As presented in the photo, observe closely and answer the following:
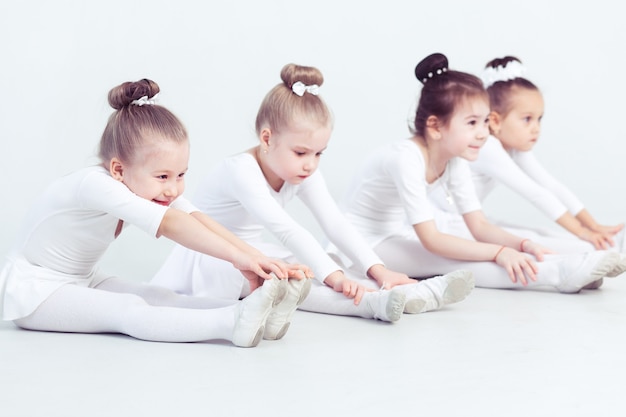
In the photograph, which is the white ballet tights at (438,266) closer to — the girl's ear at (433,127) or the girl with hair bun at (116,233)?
the girl's ear at (433,127)

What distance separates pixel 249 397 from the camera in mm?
2330

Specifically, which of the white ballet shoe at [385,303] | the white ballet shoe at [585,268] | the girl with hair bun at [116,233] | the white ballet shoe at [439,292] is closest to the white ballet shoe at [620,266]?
the white ballet shoe at [585,268]

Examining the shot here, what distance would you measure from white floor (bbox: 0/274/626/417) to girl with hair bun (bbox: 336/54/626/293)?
1.48 feet

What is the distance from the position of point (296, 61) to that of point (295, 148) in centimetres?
281

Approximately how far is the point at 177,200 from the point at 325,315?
62 centimetres

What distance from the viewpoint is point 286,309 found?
2814mm

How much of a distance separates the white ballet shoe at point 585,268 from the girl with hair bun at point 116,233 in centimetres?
127

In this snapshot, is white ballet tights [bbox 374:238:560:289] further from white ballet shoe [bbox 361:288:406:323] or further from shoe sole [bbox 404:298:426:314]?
white ballet shoe [bbox 361:288:406:323]

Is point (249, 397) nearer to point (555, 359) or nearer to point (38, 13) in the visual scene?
point (555, 359)

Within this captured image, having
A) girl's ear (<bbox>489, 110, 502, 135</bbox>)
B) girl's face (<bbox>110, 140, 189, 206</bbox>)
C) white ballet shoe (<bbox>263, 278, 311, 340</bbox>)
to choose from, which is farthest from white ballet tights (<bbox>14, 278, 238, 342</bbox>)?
girl's ear (<bbox>489, 110, 502, 135</bbox>)

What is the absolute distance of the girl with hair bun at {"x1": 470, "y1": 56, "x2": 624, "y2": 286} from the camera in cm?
424

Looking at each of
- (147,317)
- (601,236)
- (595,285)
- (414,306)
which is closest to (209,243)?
(147,317)

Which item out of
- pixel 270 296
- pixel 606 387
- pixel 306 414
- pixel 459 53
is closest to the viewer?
pixel 306 414

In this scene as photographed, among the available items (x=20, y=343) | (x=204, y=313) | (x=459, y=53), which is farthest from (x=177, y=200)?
(x=459, y=53)
